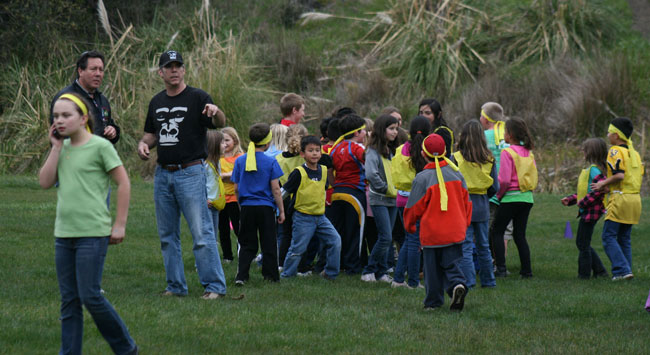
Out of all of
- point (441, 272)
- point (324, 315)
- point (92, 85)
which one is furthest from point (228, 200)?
point (324, 315)

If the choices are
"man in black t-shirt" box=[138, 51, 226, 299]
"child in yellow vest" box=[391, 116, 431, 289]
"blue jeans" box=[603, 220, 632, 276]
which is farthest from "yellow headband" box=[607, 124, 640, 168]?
"man in black t-shirt" box=[138, 51, 226, 299]

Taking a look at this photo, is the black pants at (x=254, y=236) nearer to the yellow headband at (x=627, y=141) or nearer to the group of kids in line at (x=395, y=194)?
the group of kids in line at (x=395, y=194)

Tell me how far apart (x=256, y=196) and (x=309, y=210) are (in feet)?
2.47

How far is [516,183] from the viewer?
9586mm

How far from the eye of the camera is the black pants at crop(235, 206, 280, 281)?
868 cm

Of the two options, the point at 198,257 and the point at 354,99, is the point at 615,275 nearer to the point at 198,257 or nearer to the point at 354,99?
the point at 198,257

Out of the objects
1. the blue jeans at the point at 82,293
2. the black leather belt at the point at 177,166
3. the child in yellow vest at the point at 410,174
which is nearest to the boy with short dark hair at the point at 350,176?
the child in yellow vest at the point at 410,174

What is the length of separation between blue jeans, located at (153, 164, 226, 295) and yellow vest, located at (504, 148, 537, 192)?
387cm

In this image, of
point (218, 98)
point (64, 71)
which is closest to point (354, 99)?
point (218, 98)

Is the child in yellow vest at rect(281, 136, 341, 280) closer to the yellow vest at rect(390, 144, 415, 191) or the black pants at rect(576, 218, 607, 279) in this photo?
the yellow vest at rect(390, 144, 415, 191)

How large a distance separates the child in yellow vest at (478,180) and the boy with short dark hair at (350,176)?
1.21 meters

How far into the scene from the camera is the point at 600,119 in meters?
20.7

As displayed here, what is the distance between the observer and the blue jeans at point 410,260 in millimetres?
8641

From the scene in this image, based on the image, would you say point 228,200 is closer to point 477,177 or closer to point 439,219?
point 477,177
